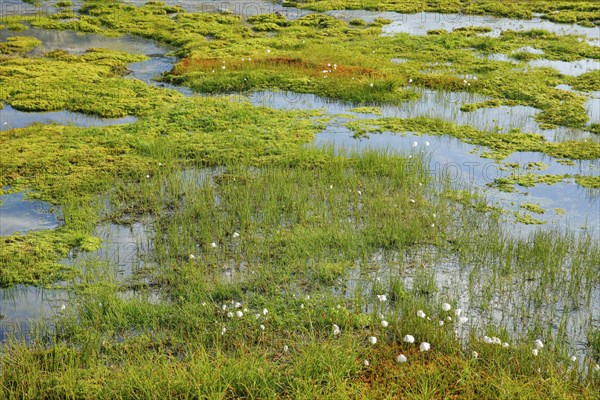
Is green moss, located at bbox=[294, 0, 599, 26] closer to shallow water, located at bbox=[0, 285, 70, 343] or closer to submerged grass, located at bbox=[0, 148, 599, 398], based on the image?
submerged grass, located at bbox=[0, 148, 599, 398]

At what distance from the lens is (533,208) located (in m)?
13.1

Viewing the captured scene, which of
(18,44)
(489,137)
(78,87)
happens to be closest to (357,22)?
(18,44)

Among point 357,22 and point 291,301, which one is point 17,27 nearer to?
point 357,22

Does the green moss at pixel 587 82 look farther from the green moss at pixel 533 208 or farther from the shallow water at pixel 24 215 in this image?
the shallow water at pixel 24 215

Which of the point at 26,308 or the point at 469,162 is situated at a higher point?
the point at 469,162

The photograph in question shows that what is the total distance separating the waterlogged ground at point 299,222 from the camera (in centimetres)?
830

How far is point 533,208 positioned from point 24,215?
31.0 feet

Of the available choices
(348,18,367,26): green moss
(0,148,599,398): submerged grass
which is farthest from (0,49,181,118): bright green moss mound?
(348,18,367,26): green moss

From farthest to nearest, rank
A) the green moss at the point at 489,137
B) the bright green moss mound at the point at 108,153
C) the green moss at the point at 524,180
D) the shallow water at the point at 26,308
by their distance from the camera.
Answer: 1. the green moss at the point at 489,137
2. the green moss at the point at 524,180
3. the bright green moss mound at the point at 108,153
4. the shallow water at the point at 26,308

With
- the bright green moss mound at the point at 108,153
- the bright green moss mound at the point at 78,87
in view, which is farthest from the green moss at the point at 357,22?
the bright green moss mound at the point at 108,153

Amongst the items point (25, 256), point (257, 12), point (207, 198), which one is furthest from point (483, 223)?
point (257, 12)

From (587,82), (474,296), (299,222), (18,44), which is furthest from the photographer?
(18,44)

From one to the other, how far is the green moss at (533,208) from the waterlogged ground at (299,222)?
0.04 m

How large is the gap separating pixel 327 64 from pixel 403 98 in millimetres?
3435
